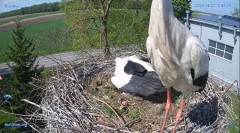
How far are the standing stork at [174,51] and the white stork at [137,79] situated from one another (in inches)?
16.4

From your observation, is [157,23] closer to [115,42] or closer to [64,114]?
[64,114]

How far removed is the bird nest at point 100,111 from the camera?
7.33 ft

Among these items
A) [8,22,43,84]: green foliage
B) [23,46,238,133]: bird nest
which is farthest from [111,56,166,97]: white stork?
[8,22,43,84]: green foliage

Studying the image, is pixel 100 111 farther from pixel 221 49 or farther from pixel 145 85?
pixel 221 49

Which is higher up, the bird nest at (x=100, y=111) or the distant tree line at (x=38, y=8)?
the distant tree line at (x=38, y=8)

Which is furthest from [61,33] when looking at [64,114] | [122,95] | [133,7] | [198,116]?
[198,116]

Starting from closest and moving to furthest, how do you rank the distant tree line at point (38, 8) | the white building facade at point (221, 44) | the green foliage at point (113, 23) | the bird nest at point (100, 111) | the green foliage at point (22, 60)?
the bird nest at point (100, 111) < the white building facade at point (221, 44) < the green foliage at point (22, 60) < the green foliage at point (113, 23) < the distant tree line at point (38, 8)

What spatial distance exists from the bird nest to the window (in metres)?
→ 0.47

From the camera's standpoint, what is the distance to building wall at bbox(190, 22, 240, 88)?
3137mm

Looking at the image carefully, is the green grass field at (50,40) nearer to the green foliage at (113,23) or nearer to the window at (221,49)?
the green foliage at (113,23)

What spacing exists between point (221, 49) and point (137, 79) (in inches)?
42.2

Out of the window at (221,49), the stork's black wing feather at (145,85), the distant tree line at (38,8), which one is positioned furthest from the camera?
the distant tree line at (38,8)

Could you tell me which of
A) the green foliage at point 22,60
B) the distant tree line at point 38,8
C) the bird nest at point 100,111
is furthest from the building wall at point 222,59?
the distant tree line at point 38,8

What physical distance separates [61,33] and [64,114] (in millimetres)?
2192
